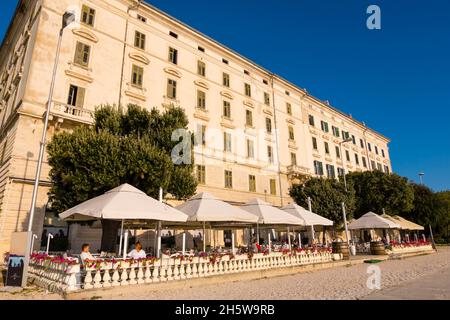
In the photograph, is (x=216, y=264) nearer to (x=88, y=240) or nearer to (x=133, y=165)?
(x=133, y=165)

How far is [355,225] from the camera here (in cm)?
2233

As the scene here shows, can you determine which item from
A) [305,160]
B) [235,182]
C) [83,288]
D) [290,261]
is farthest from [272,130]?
[83,288]

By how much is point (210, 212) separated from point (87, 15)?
19390 millimetres

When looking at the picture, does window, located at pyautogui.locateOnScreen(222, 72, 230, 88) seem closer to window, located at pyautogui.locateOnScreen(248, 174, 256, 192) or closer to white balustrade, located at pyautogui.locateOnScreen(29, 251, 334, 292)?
window, located at pyautogui.locateOnScreen(248, 174, 256, 192)

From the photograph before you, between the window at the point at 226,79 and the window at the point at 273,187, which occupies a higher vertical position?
the window at the point at 226,79

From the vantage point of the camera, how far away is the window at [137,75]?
917 inches

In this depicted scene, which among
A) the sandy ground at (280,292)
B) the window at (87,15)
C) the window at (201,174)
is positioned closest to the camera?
the sandy ground at (280,292)

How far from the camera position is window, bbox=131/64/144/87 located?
23.3 metres

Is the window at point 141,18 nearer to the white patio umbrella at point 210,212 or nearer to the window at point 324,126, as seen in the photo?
the white patio umbrella at point 210,212

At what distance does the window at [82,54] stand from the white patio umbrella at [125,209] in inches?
589

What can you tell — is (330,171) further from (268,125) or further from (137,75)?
(137,75)

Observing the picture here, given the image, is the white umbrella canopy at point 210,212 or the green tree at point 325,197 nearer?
the white umbrella canopy at point 210,212

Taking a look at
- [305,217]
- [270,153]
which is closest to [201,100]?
[270,153]

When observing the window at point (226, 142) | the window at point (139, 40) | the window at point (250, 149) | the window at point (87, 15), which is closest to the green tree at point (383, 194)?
the window at point (250, 149)
